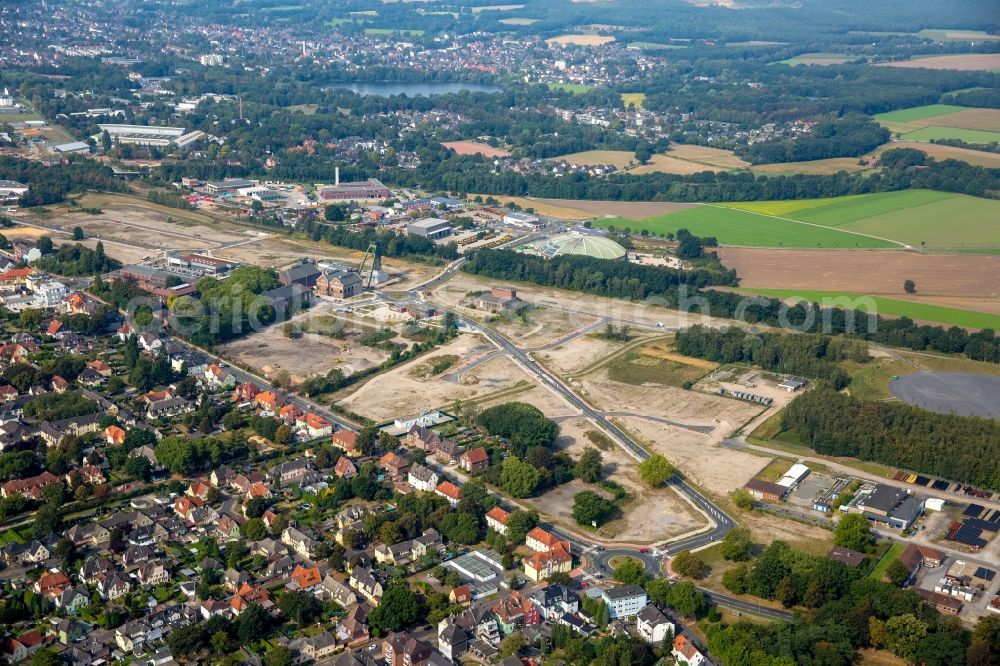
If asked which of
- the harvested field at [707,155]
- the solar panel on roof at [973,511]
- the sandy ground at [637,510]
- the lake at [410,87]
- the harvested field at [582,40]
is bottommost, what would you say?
the sandy ground at [637,510]

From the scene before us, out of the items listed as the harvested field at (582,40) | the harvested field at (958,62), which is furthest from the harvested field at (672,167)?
the harvested field at (582,40)

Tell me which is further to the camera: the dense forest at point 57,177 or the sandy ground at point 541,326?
the dense forest at point 57,177

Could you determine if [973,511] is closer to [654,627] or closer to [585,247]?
[654,627]

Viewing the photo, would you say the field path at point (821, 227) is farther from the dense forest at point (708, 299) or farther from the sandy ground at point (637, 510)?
the sandy ground at point (637, 510)

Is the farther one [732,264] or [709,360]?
[732,264]

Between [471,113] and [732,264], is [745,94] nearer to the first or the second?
[471,113]

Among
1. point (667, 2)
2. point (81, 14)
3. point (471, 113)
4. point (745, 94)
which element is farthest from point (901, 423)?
point (667, 2)

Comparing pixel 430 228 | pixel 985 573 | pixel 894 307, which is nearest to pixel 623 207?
pixel 430 228
